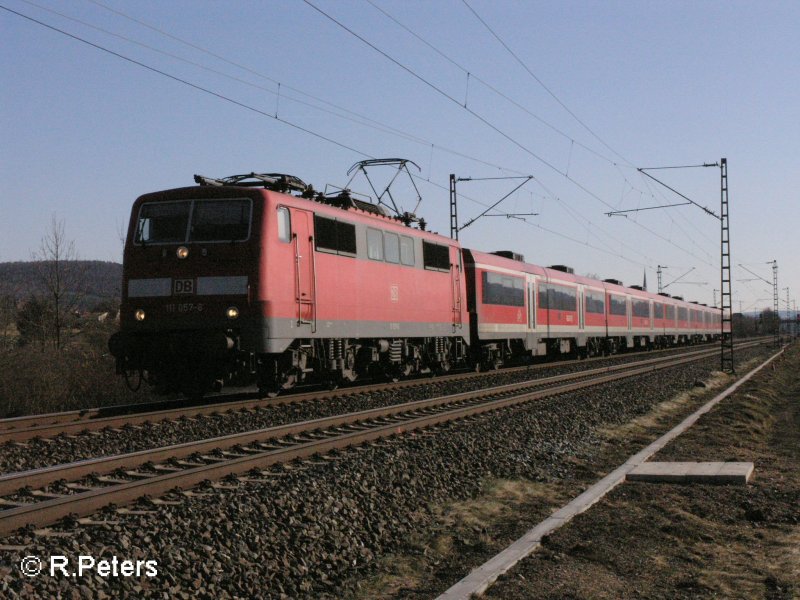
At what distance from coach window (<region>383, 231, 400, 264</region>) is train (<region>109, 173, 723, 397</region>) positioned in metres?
0.02

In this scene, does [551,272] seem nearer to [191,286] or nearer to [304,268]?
[304,268]

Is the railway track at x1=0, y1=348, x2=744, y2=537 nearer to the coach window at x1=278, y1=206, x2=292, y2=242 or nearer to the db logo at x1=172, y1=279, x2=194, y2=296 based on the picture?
the coach window at x1=278, y1=206, x2=292, y2=242

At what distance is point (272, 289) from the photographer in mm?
13805

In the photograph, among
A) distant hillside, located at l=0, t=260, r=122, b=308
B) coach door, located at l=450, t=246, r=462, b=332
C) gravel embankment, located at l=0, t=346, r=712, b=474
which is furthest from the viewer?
distant hillside, located at l=0, t=260, r=122, b=308

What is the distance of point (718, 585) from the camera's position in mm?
5320

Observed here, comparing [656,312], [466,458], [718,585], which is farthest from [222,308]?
[656,312]

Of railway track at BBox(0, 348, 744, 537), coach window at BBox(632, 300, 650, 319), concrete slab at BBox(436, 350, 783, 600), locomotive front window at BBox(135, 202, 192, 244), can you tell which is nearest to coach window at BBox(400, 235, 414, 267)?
railway track at BBox(0, 348, 744, 537)

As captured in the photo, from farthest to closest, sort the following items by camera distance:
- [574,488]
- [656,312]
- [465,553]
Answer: [656,312] < [574,488] < [465,553]

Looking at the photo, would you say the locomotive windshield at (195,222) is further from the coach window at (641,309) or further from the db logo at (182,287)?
the coach window at (641,309)

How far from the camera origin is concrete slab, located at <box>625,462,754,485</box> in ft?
28.3

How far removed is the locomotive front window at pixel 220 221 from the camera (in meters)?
13.9

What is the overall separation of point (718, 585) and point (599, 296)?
34933mm

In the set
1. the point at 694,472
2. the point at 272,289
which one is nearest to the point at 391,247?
the point at 272,289

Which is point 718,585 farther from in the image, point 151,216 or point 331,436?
point 151,216
